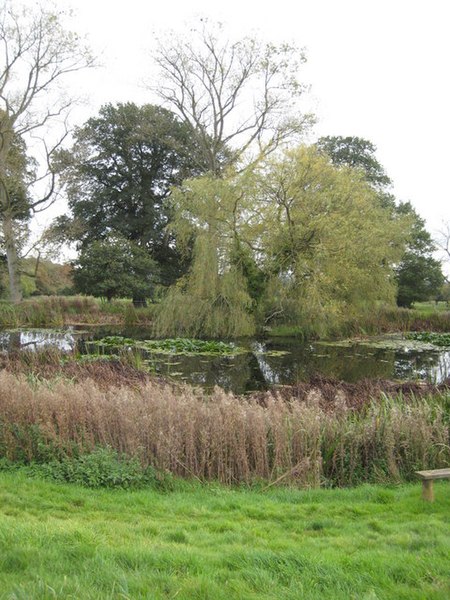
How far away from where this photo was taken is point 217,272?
2184 cm

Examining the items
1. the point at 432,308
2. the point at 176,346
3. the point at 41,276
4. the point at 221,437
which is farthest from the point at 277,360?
the point at 41,276

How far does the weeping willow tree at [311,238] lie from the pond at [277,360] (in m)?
1.45

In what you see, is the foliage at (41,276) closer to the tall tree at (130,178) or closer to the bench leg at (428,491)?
the tall tree at (130,178)

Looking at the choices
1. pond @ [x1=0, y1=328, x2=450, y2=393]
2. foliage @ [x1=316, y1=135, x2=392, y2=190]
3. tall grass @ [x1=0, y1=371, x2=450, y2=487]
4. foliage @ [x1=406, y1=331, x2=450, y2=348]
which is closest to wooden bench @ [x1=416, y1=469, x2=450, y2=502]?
tall grass @ [x1=0, y1=371, x2=450, y2=487]

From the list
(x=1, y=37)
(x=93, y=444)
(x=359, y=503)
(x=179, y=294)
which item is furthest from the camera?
(x=1, y=37)

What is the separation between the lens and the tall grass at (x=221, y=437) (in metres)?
6.34

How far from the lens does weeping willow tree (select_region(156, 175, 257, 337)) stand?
2125 cm

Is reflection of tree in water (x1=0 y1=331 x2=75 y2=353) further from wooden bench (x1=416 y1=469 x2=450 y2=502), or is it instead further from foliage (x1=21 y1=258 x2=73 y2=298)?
wooden bench (x1=416 y1=469 x2=450 y2=502)

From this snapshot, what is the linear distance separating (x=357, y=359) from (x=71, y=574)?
14.8 meters

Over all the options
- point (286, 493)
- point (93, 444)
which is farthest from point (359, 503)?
point (93, 444)

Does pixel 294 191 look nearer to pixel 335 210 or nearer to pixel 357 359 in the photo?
pixel 335 210

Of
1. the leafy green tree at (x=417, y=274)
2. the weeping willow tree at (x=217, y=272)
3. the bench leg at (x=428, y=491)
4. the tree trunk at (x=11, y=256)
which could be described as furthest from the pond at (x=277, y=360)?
the leafy green tree at (x=417, y=274)

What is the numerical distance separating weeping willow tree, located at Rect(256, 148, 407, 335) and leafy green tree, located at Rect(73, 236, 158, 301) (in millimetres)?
12088

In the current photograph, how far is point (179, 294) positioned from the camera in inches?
877
